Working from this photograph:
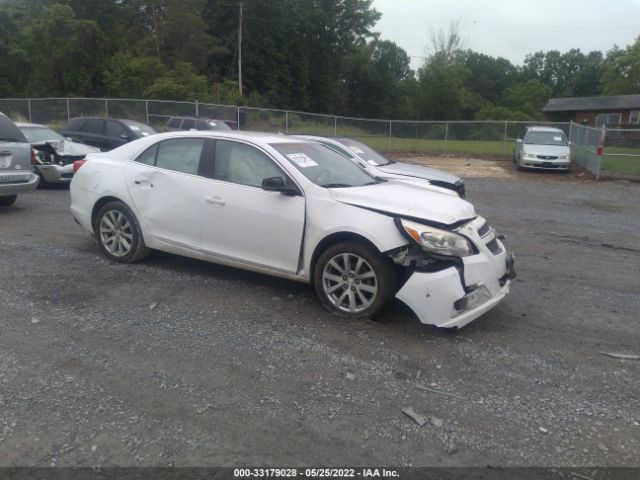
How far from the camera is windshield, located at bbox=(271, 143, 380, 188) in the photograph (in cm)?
572

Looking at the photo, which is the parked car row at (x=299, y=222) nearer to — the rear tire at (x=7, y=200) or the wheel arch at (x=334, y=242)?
the wheel arch at (x=334, y=242)

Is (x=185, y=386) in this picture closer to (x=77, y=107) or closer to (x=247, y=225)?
(x=247, y=225)

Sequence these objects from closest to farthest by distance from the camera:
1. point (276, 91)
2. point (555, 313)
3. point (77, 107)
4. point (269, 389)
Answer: point (269, 389), point (555, 313), point (77, 107), point (276, 91)

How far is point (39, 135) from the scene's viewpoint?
41.9ft

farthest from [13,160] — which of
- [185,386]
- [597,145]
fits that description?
[597,145]

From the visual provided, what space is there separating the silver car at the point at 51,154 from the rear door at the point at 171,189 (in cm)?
667

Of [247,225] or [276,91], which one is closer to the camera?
[247,225]

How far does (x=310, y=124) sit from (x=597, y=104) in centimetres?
5343

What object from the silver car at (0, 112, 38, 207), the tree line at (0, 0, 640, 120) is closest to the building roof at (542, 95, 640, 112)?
the tree line at (0, 0, 640, 120)

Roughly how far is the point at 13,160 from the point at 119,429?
7.68m

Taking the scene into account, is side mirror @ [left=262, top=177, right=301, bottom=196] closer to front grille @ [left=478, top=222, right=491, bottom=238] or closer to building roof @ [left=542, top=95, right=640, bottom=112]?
front grille @ [left=478, top=222, right=491, bottom=238]

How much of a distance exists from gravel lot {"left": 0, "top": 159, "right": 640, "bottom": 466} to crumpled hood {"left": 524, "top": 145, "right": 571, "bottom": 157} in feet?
48.6

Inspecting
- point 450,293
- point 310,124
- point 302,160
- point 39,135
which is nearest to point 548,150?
point 310,124

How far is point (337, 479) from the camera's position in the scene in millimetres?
3037
